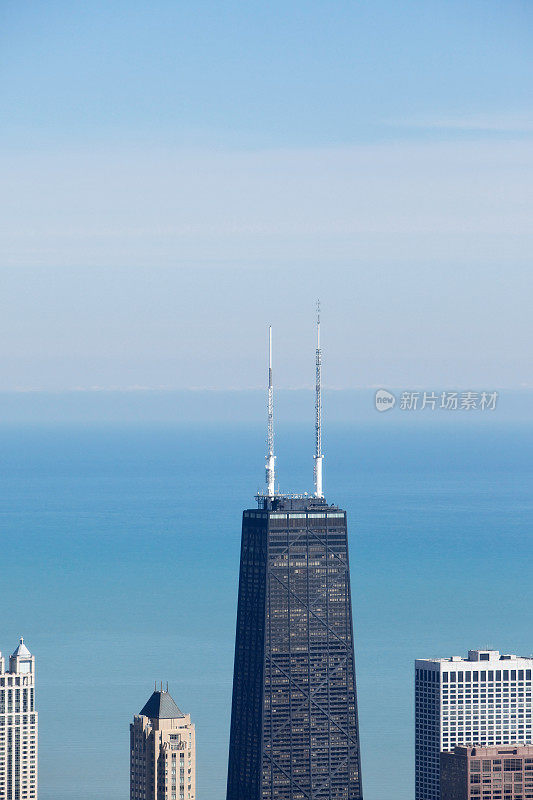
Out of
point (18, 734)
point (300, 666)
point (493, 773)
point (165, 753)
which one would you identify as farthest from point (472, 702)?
point (18, 734)

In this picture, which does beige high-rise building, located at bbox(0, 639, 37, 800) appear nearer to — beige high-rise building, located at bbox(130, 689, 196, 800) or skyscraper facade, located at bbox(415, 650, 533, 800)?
beige high-rise building, located at bbox(130, 689, 196, 800)

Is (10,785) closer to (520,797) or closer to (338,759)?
(338,759)

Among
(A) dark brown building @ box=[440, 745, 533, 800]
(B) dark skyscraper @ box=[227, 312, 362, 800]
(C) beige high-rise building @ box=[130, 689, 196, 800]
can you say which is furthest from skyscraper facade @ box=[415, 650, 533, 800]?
(C) beige high-rise building @ box=[130, 689, 196, 800]

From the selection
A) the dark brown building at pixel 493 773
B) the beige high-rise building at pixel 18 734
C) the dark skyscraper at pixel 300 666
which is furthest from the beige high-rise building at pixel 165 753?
the dark brown building at pixel 493 773

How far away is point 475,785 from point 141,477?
382ft

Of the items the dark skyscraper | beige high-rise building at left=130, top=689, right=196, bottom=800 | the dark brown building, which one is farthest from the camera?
the dark skyscraper

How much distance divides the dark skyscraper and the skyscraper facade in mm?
6288

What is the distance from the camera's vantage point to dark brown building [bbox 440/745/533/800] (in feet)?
228

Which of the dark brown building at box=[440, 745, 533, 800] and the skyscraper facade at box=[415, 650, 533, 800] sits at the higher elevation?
the skyscraper facade at box=[415, 650, 533, 800]

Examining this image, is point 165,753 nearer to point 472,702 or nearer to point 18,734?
point 18,734

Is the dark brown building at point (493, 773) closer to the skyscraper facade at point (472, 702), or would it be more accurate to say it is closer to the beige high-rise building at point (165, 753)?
the beige high-rise building at point (165, 753)

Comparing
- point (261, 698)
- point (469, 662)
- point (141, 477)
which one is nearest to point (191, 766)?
point (261, 698)

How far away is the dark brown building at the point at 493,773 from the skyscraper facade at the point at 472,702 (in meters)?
11.1

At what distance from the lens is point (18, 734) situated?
77.4m
